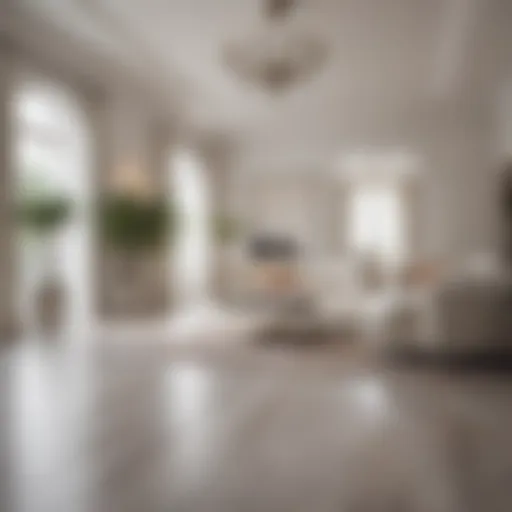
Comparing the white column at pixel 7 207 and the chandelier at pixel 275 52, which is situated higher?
the chandelier at pixel 275 52

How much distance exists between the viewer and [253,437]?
8.84 feet

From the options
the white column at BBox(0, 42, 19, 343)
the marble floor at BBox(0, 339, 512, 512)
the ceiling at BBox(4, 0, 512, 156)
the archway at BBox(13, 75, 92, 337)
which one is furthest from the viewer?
the archway at BBox(13, 75, 92, 337)

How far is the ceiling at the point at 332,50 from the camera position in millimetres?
5159

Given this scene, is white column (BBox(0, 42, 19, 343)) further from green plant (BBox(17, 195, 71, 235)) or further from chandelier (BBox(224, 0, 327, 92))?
chandelier (BBox(224, 0, 327, 92))

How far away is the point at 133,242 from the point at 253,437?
4.92 meters

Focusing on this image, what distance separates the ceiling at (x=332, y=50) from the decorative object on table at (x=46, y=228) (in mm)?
1690

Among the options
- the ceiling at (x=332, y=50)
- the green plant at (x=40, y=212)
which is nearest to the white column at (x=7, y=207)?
the green plant at (x=40, y=212)

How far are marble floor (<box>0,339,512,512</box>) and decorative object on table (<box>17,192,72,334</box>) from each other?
130 cm

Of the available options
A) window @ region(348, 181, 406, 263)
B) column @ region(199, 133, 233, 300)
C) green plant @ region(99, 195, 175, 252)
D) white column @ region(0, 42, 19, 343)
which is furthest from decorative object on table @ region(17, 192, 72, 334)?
window @ region(348, 181, 406, 263)

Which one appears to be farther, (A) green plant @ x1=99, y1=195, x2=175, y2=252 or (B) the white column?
(A) green plant @ x1=99, y1=195, x2=175, y2=252

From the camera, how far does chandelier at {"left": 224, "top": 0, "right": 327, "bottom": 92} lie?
17.1ft

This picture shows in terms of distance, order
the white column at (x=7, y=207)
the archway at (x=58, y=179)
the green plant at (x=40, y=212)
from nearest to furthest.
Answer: the white column at (x=7, y=207)
the green plant at (x=40, y=212)
the archway at (x=58, y=179)

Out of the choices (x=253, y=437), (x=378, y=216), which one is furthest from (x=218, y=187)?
(x=253, y=437)

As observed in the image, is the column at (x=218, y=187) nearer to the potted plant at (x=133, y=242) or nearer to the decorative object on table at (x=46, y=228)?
the potted plant at (x=133, y=242)
